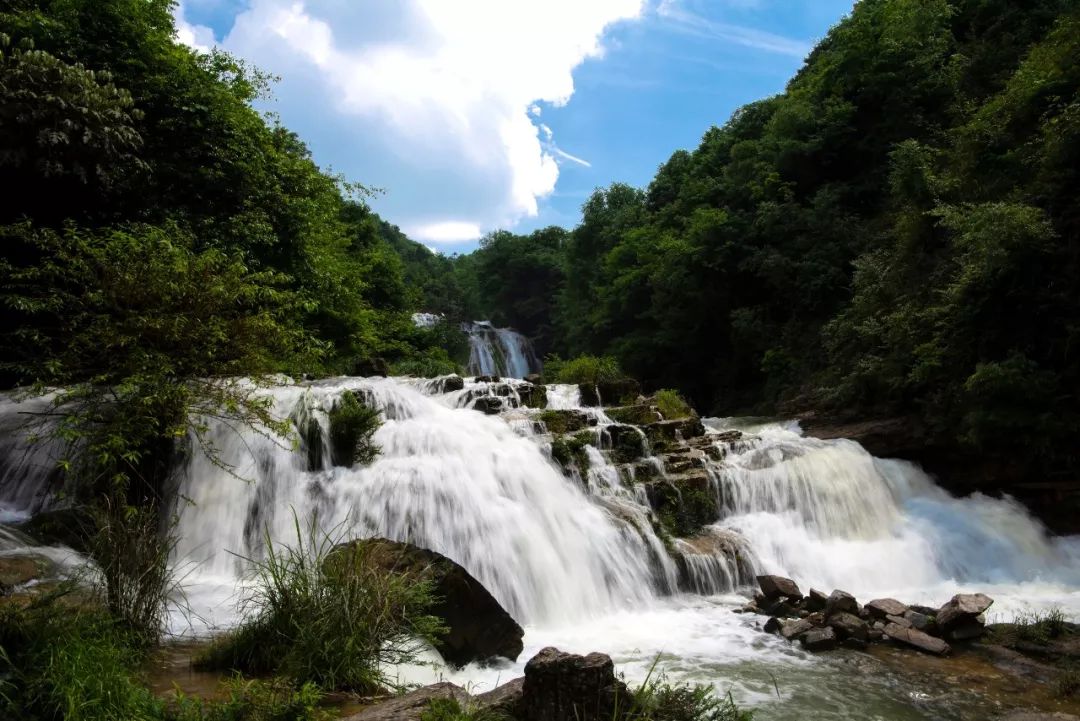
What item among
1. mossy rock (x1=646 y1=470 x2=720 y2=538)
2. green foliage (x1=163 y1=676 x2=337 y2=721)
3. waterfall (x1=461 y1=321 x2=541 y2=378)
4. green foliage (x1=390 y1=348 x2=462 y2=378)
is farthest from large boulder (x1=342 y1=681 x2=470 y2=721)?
waterfall (x1=461 y1=321 x2=541 y2=378)

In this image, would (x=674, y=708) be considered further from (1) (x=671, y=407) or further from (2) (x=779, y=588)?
(1) (x=671, y=407)

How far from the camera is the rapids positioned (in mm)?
6465

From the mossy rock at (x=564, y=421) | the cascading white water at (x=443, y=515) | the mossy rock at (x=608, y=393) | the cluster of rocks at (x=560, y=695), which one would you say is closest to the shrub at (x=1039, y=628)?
the cascading white water at (x=443, y=515)

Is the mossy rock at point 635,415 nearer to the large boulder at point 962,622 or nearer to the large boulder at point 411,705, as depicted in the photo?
the large boulder at point 962,622

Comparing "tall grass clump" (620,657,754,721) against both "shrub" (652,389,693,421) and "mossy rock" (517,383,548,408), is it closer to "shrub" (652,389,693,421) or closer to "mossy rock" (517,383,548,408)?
"mossy rock" (517,383,548,408)

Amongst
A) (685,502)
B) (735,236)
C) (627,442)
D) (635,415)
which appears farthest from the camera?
(735,236)

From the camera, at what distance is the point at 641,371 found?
2858cm

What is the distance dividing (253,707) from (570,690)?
1694mm

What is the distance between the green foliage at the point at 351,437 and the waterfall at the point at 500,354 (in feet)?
94.1

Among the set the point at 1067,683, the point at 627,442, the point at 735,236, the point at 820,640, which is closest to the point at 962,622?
the point at 1067,683

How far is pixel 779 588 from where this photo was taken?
810 centimetres

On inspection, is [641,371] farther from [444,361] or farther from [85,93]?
[85,93]

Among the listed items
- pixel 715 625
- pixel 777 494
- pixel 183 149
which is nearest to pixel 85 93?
pixel 183 149

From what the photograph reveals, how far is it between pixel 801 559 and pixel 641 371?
18549 millimetres
